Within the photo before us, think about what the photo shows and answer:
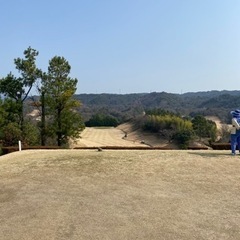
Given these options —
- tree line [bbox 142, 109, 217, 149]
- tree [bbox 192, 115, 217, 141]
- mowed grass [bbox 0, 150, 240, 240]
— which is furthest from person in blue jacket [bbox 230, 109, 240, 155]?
tree [bbox 192, 115, 217, 141]

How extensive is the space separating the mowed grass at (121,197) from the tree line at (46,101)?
53.7 feet

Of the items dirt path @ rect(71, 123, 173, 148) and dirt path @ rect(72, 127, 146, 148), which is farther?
dirt path @ rect(71, 123, 173, 148)

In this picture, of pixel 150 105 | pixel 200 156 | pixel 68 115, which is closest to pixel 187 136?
pixel 68 115

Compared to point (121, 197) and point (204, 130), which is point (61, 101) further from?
point (204, 130)

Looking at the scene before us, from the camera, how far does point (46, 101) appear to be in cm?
2897

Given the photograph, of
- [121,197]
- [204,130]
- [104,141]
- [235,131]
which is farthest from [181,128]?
[121,197]

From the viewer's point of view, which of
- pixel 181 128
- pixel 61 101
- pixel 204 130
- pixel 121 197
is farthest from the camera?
pixel 181 128

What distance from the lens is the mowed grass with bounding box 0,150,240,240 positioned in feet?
19.7

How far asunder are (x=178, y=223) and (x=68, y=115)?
2340cm

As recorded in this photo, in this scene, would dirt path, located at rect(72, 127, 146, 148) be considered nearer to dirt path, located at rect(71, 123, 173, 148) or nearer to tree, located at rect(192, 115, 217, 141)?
dirt path, located at rect(71, 123, 173, 148)

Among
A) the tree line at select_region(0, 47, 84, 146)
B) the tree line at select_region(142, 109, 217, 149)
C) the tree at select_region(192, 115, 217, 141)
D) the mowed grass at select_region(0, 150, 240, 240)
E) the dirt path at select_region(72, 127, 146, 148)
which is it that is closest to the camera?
the mowed grass at select_region(0, 150, 240, 240)

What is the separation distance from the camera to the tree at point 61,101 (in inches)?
1126

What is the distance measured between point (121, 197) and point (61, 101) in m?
21.9

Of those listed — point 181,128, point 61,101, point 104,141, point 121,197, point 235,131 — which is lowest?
point 104,141
